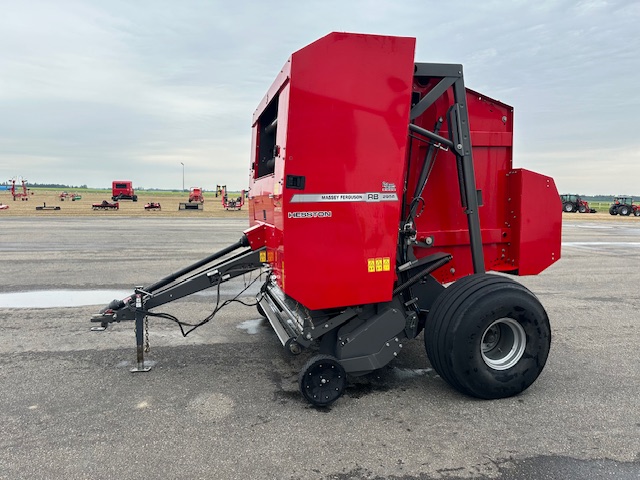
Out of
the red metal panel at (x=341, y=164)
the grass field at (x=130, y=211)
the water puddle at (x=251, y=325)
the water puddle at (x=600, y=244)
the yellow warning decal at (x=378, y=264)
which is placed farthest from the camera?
the grass field at (x=130, y=211)

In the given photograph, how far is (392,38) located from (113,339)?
415cm

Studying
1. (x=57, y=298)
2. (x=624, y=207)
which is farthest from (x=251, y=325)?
(x=624, y=207)

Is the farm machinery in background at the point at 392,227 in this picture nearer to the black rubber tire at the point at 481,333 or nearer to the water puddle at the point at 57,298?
the black rubber tire at the point at 481,333

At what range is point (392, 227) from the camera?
350 centimetres

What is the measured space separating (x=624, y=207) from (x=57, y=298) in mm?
44754

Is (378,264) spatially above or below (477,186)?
below

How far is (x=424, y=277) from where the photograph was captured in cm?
401

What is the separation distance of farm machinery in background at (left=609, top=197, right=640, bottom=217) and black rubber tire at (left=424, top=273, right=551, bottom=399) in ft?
142

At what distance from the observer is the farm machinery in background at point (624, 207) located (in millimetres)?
39125

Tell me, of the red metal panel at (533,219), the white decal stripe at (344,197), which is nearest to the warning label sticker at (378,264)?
the white decal stripe at (344,197)

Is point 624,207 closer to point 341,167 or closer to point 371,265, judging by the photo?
point 371,265

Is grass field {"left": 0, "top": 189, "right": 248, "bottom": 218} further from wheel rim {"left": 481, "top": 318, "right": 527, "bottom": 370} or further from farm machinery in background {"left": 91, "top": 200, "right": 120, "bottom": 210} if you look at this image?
wheel rim {"left": 481, "top": 318, "right": 527, "bottom": 370}

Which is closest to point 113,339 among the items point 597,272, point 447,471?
point 447,471

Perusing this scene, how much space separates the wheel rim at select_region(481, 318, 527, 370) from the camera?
3.63 metres
